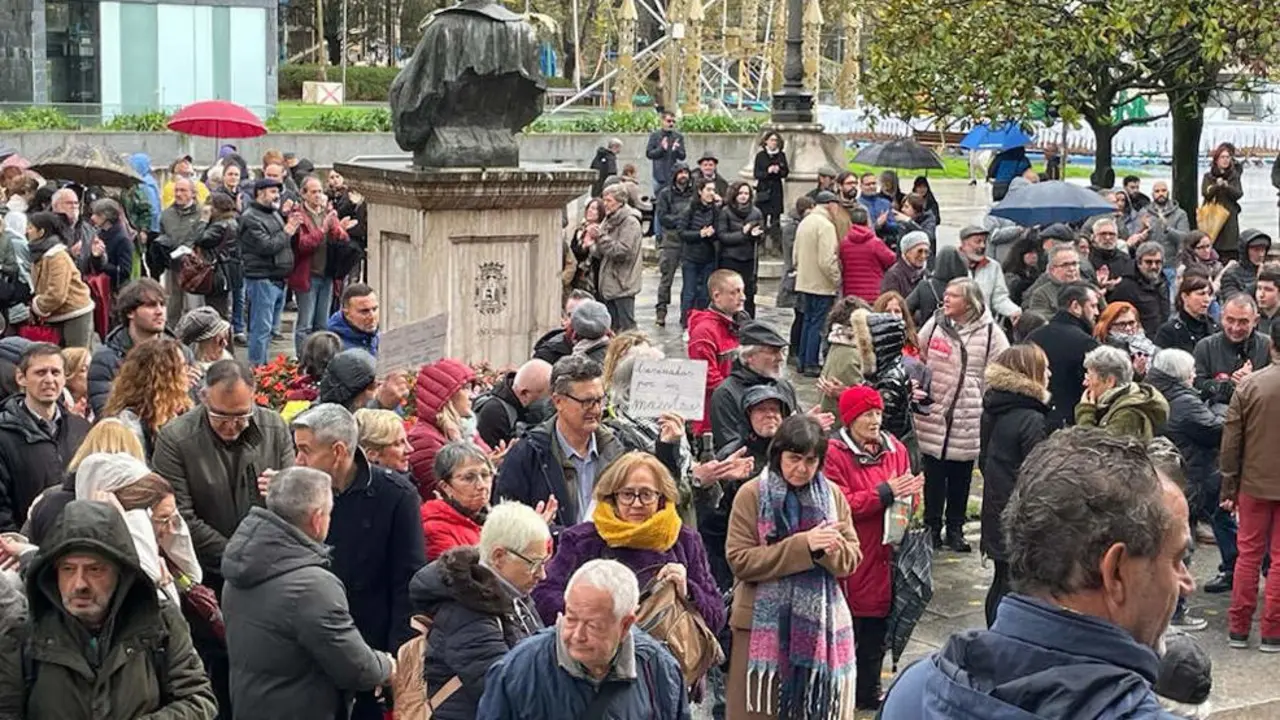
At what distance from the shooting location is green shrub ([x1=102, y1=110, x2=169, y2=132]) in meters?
33.3

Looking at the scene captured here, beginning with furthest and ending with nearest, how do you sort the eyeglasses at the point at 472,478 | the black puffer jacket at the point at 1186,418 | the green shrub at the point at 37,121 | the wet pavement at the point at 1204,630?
the green shrub at the point at 37,121 < the black puffer jacket at the point at 1186,418 < the wet pavement at the point at 1204,630 < the eyeglasses at the point at 472,478

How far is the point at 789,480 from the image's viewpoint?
805cm

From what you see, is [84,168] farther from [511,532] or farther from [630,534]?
[511,532]

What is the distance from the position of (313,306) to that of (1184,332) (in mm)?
8093

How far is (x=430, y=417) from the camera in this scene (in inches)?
→ 357

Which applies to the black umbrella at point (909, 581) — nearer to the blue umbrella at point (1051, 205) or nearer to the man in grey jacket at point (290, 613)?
the man in grey jacket at point (290, 613)

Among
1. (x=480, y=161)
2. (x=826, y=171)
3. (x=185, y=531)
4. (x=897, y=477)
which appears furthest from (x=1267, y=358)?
(x=826, y=171)

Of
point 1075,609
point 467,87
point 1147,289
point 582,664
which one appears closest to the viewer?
point 1075,609

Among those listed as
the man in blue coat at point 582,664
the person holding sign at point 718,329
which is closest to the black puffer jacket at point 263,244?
the person holding sign at point 718,329

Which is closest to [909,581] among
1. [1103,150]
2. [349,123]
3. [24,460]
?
[24,460]

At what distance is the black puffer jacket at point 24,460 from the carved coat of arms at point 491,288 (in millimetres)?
4821

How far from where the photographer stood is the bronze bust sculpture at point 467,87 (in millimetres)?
12797

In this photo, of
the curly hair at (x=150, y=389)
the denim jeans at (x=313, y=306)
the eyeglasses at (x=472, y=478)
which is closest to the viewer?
the eyeglasses at (x=472, y=478)

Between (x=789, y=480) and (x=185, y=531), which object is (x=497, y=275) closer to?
(x=789, y=480)
